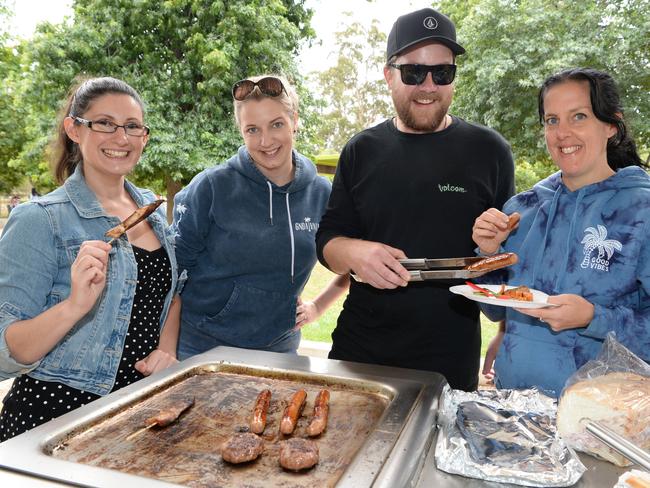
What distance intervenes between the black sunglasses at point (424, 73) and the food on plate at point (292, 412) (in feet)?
5.81

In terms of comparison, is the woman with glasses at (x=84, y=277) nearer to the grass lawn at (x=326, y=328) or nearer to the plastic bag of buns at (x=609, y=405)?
the plastic bag of buns at (x=609, y=405)

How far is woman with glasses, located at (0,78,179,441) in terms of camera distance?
6.79 ft

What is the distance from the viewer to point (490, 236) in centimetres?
236

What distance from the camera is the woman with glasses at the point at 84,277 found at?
207 cm

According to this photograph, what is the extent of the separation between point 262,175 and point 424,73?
1141 millimetres

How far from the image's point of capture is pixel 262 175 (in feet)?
10.4

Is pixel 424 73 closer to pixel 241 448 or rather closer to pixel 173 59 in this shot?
pixel 241 448

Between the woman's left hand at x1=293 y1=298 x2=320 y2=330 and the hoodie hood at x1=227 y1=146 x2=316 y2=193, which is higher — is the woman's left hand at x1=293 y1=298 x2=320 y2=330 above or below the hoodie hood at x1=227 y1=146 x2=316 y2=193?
below

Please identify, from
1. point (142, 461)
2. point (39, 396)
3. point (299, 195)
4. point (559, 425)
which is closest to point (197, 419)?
point (142, 461)

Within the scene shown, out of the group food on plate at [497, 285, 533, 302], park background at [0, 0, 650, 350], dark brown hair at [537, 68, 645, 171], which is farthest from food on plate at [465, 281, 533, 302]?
park background at [0, 0, 650, 350]

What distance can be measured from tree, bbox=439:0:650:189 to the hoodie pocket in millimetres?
6111

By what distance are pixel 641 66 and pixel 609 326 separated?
6899 millimetres

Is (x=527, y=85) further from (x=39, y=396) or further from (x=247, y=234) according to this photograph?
(x=39, y=396)

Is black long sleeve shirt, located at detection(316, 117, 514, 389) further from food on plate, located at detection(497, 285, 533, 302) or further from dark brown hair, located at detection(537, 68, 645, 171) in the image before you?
food on plate, located at detection(497, 285, 533, 302)
